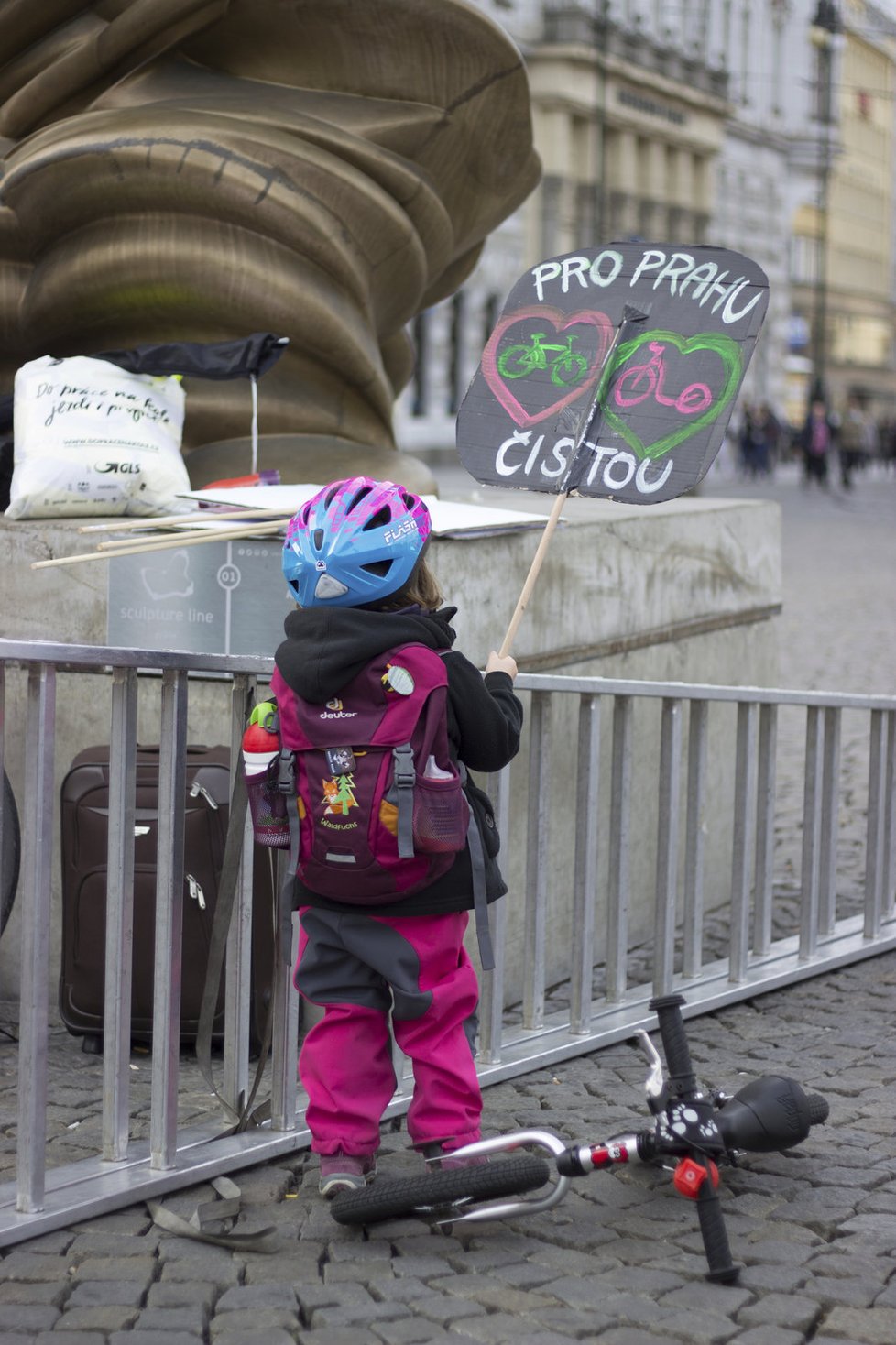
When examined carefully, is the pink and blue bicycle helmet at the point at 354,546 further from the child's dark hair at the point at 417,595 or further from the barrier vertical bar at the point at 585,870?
the barrier vertical bar at the point at 585,870

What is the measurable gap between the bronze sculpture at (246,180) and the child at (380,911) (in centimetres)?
223

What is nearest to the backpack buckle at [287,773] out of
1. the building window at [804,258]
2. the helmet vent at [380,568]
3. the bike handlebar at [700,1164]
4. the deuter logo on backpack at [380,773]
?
the deuter logo on backpack at [380,773]

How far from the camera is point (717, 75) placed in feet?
196

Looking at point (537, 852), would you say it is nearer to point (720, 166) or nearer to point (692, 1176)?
point (692, 1176)

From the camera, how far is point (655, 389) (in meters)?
4.03

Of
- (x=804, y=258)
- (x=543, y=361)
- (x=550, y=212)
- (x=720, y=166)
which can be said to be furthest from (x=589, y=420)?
(x=804, y=258)

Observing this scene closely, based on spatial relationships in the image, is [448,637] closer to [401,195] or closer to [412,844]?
[412,844]

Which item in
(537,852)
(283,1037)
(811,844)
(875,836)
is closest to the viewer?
(283,1037)

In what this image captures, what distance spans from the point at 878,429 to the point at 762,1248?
160 feet

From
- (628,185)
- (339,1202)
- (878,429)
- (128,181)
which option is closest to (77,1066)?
(339,1202)

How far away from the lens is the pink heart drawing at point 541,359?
4145mm

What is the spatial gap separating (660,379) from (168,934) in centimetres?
151

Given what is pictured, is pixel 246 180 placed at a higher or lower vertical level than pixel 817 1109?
higher

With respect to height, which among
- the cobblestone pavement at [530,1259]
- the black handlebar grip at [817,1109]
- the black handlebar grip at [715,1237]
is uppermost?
the black handlebar grip at [817,1109]
